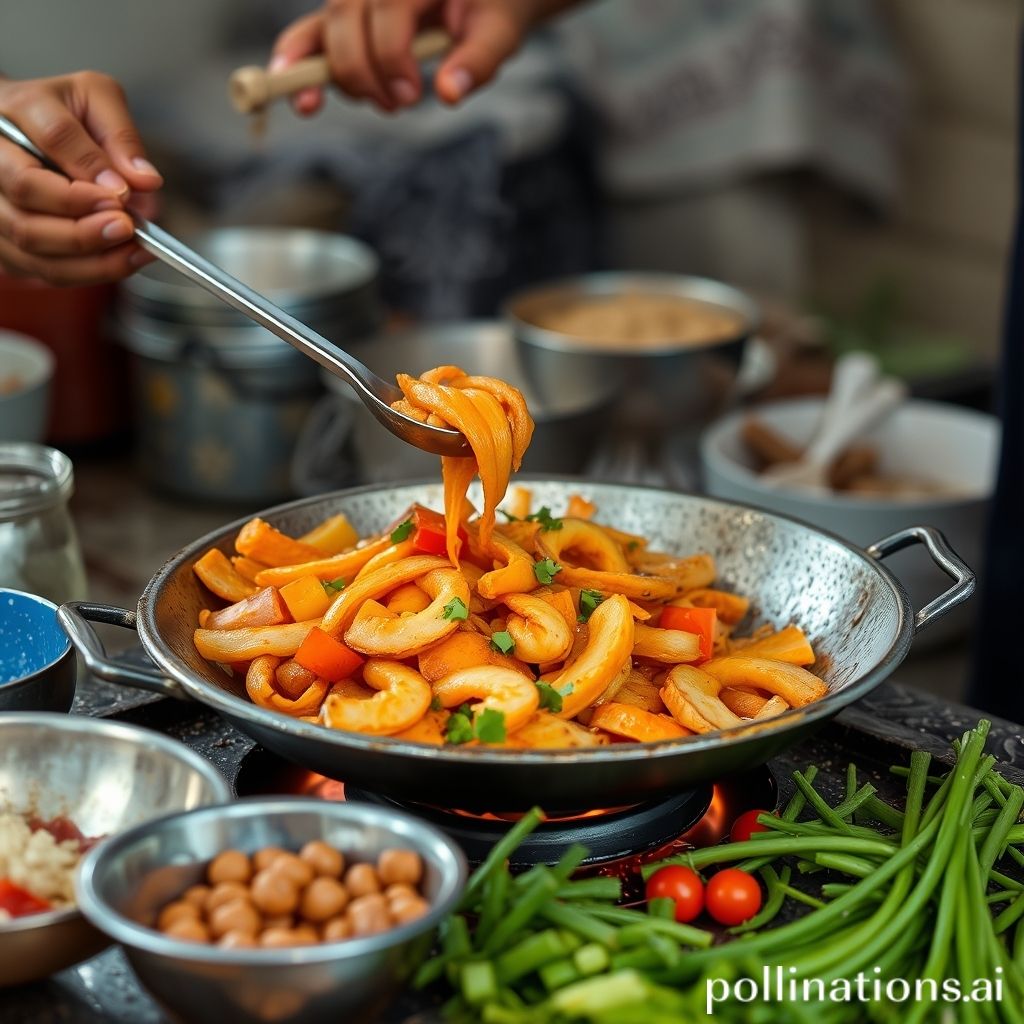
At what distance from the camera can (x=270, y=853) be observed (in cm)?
110

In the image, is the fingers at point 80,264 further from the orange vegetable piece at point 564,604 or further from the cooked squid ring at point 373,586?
the orange vegetable piece at point 564,604

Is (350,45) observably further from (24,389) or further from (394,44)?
(24,389)

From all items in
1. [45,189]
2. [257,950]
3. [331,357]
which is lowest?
[257,950]

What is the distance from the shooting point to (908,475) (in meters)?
2.86

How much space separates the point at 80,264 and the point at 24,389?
1052 mm

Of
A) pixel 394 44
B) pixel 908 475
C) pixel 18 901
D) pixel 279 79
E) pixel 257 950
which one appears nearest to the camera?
pixel 257 950

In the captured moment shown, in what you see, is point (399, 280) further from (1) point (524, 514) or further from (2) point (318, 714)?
(2) point (318, 714)

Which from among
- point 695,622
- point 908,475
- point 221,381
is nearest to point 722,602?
point 695,622

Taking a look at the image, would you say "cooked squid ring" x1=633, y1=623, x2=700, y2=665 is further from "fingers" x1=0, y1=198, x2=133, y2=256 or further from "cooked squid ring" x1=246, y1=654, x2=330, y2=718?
"fingers" x1=0, y1=198, x2=133, y2=256

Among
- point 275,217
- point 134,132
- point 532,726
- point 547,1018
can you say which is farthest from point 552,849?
point 275,217

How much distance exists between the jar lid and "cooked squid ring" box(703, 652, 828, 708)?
0.80m

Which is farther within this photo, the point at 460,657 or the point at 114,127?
the point at 114,127

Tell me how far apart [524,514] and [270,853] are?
685 millimetres

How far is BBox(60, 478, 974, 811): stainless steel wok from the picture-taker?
1.17 metres
